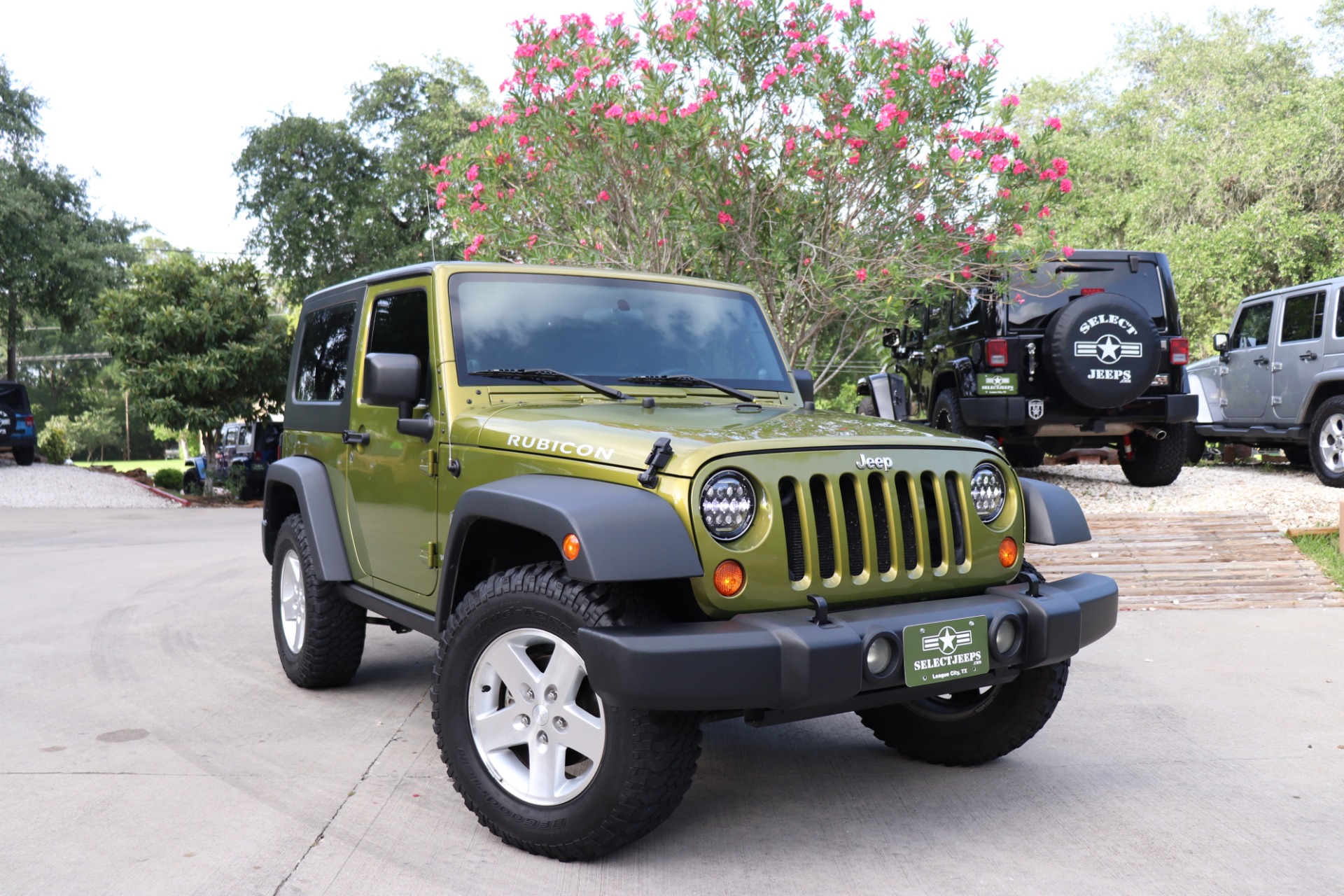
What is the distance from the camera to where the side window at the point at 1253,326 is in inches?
463

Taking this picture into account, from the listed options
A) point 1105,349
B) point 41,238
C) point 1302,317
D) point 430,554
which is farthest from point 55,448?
point 430,554

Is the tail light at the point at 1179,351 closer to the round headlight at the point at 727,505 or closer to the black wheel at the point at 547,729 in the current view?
the round headlight at the point at 727,505

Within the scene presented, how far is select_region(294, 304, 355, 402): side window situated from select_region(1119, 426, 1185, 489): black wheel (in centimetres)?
780

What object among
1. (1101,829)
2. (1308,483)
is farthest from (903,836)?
(1308,483)


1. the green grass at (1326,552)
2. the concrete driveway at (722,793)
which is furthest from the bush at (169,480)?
the green grass at (1326,552)

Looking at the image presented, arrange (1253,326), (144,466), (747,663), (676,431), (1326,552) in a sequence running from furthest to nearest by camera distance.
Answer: (144,466)
(1253,326)
(1326,552)
(676,431)
(747,663)

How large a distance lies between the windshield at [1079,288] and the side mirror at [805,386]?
5.18m

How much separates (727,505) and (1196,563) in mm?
5841

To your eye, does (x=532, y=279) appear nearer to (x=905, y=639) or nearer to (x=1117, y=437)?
(x=905, y=639)

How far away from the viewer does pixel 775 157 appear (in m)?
10.0

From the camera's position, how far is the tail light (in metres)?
9.45

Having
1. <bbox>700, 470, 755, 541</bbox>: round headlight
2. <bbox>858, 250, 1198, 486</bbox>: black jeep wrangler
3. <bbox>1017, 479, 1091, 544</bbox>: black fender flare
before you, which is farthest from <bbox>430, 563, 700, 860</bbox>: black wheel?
<bbox>858, 250, 1198, 486</bbox>: black jeep wrangler

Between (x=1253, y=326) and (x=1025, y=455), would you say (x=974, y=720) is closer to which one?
(x=1025, y=455)

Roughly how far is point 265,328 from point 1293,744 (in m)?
20.2
